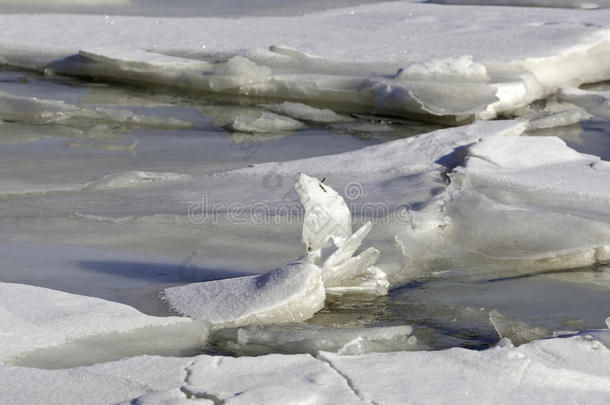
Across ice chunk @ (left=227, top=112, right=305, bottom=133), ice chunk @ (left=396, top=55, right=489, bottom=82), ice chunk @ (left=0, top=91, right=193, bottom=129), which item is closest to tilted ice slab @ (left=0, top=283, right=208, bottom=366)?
ice chunk @ (left=227, top=112, right=305, bottom=133)

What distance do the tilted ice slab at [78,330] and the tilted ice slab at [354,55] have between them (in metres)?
3.63

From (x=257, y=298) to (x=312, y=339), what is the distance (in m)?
0.28

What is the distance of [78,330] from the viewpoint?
8.68 ft

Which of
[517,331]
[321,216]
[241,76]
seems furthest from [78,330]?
[241,76]

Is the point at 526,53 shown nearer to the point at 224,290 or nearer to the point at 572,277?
the point at 572,277

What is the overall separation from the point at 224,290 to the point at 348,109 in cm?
384

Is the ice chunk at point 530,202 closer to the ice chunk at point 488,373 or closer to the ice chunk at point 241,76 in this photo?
the ice chunk at point 488,373

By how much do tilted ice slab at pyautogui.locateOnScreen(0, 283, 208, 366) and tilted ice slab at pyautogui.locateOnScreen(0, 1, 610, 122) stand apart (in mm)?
3631

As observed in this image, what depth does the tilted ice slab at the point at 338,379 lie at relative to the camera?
2266mm

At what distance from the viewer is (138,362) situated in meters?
2.47

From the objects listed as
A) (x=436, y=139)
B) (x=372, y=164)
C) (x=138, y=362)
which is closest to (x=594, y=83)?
(x=436, y=139)

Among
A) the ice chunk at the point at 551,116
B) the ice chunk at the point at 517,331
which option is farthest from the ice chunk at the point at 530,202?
the ice chunk at the point at 551,116

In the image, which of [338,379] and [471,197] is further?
[471,197]

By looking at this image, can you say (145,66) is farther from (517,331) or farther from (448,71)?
(517,331)
